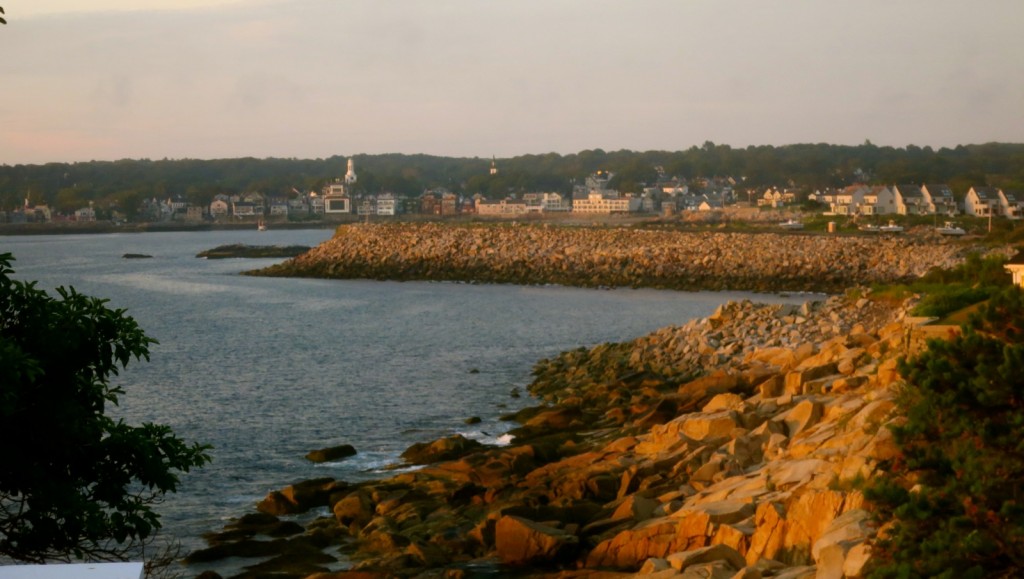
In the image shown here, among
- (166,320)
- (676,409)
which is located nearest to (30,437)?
(676,409)

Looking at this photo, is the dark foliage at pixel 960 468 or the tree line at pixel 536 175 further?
the tree line at pixel 536 175

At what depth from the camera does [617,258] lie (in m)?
53.9

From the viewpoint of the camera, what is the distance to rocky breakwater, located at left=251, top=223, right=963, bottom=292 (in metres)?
46.5

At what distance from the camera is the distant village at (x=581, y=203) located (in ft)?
270

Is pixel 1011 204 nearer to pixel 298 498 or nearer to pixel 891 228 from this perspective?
pixel 891 228

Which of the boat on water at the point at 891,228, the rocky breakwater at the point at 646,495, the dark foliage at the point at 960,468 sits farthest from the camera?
the boat on water at the point at 891,228

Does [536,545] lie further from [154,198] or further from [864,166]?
[154,198]

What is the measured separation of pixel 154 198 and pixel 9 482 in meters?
166

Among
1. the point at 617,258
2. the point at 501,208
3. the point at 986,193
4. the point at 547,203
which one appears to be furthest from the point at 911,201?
the point at 501,208

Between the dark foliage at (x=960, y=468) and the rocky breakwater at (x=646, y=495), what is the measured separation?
24.9 inches

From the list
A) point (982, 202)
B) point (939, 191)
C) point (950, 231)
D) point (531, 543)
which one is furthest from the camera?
point (939, 191)

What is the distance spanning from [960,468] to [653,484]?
5077 mm

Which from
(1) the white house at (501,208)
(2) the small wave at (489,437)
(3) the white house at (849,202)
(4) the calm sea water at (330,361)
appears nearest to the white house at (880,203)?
(3) the white house at (849,202)

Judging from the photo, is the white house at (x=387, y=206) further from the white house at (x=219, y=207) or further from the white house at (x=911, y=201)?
the white house at (x=911, y=201)
